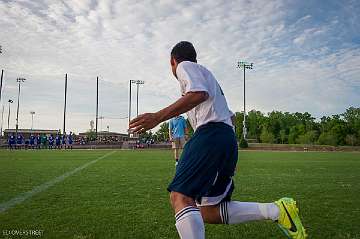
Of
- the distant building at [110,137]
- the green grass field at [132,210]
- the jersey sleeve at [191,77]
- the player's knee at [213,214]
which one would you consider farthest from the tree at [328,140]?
the jersey sleeve at [191,77]

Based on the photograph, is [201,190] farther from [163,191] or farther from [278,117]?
[278,117]

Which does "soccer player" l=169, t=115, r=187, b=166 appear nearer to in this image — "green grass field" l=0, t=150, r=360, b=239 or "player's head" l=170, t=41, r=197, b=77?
"green grass field" l=0, t=150, r=360, b=239

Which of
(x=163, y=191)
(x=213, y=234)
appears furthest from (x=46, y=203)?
(x=213, y=234)

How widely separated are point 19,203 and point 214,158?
450cm

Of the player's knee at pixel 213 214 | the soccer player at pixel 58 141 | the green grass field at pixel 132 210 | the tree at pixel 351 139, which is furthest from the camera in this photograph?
the tree at pixel 351 139

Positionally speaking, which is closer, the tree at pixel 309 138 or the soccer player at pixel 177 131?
the soccer player at pixel 177 131

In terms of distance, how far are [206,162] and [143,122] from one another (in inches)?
23.9

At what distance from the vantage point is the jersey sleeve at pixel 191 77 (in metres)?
2.95

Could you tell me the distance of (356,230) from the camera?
15.3ft

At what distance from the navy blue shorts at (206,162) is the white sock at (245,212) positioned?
11.4 inches

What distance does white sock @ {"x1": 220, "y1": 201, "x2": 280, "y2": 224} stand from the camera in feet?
11.5

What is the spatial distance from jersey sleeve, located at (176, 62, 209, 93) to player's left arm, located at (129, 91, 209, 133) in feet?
0.17

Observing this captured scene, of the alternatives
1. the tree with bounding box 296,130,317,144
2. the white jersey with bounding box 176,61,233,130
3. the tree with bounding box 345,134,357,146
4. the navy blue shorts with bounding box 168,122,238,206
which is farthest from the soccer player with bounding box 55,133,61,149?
the tree with bounding box 345,134,357,146

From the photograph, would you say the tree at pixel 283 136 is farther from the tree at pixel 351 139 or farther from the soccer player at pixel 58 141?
the soccer player at pixel 58 141
